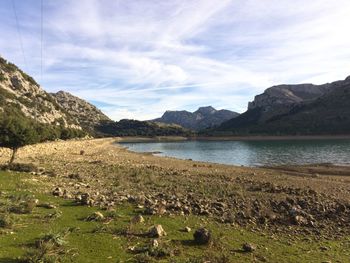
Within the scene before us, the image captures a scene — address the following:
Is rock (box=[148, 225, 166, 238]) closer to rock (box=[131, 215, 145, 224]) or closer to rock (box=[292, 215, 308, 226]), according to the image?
rock (box=[131, 215, 145, 224])

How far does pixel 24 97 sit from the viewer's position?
117750 millimetres

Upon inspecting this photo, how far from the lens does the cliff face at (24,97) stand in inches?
4144

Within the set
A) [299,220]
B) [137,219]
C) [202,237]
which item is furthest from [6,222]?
[299,220]

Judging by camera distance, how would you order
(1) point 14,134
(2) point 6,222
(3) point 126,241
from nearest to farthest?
(3) point 126,241, (2) point 6,222, (1) point 14,134

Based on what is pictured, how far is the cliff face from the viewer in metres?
105

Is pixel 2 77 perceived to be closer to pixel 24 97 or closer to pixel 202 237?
pixel 24 97

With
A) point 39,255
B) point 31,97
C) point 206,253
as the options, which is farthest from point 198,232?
point 31,97

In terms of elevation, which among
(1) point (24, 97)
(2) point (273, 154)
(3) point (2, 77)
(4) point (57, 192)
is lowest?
(2) point (273, 154)

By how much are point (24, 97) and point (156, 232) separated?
114153 millimetres

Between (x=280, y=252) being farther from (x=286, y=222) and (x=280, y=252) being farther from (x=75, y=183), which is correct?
(x=75, y=183)

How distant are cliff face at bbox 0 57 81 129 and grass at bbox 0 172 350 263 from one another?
284 feet

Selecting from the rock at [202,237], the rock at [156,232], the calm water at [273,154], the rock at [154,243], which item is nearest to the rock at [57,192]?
the rock at [156,232]

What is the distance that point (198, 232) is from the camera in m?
13.8

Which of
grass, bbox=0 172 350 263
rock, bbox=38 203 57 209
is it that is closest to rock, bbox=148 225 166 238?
grass, bbox=0 172 350 263
